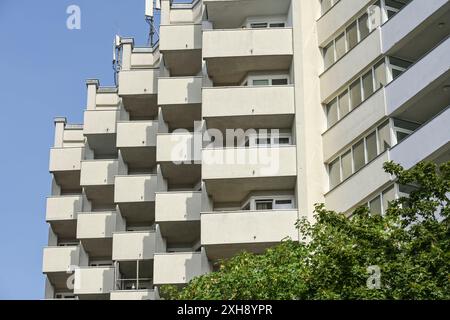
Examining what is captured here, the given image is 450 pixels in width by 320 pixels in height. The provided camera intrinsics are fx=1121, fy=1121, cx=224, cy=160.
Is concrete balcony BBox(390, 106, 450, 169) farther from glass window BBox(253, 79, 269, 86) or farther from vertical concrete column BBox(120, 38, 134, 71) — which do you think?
vertical concrete column BBox(120, 38, 134, 71)

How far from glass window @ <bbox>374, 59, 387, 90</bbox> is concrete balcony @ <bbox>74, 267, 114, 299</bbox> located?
1706 cm

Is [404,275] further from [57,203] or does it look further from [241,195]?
[57,203]

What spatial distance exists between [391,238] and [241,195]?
67.3ft

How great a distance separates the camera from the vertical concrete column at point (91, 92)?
204 feet

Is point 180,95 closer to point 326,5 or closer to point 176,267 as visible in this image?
point 326,5

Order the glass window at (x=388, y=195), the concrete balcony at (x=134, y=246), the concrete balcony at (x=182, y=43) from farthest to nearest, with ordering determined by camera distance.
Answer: the concrete balcony at (x=182, y=43)
the concrete balcony at (x=134, y=246)
the glass window at (x=388, y=195)

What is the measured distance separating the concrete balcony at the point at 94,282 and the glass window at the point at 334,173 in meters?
12.9

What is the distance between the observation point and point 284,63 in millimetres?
51688

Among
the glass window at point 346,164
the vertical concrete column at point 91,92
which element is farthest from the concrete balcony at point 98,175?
the glass window at point 346,164

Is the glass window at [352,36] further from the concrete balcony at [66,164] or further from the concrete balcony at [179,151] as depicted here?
the concrete balcony at [66,164]

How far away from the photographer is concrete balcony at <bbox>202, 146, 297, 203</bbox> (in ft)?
159

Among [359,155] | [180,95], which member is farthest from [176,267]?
[359,155]

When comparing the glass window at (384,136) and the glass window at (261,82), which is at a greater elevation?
the glass window at (261,82)
